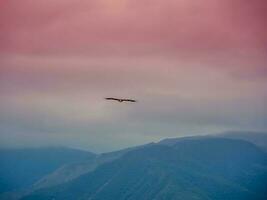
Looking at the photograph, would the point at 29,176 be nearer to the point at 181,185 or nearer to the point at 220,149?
the point at 181,185

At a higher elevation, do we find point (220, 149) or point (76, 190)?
point (220, 149)

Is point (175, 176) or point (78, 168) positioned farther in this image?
point (78, 168)

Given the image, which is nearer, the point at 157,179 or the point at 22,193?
the point at 22,193

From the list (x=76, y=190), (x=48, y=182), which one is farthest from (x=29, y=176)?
(x=76, y=190)

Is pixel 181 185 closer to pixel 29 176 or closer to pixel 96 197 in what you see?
pixel 96 197

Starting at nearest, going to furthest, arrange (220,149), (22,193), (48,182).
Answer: (22,193) → (48,182) → (220,149)

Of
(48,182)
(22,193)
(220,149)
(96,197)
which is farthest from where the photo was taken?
(220,149)

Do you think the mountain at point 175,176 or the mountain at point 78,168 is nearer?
the mountain at point 175,176

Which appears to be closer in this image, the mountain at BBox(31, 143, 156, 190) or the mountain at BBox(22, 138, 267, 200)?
the mountain at BBox(22, 138, 267, 200)
